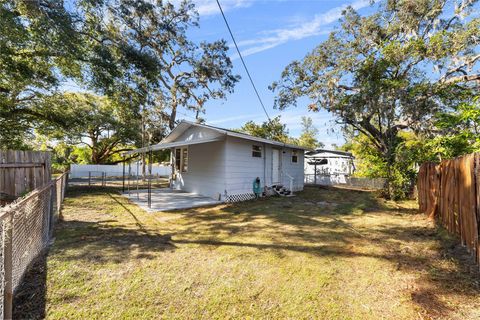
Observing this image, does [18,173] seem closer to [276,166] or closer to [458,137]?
[276,166]

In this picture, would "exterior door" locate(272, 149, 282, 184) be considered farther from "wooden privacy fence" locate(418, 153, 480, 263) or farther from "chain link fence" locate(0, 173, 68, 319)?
"chain link fence" locate(0, 173, 68, 319)

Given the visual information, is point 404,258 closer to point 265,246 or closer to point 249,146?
point 265,246

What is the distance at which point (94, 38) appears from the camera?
9641 mm

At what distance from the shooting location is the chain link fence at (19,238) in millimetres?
2275

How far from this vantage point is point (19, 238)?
9.68 ft

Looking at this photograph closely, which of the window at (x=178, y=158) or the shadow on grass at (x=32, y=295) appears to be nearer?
the shadow on grass at (x=32, y=295)

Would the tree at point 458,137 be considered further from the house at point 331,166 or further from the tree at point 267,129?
the tree at point 267,129

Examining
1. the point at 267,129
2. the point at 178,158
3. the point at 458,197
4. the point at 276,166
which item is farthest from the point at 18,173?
the point at 267,129

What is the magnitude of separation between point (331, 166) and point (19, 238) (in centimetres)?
2534

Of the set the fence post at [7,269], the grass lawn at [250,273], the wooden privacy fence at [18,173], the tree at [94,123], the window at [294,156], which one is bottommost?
the grass lawn at [250,273]

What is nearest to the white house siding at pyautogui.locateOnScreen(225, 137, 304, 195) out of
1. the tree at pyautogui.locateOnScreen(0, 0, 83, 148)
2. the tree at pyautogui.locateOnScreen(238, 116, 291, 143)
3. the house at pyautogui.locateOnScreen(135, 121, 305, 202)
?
the house at pyautogui.locateOnScreen(135, 121, 305, 202)

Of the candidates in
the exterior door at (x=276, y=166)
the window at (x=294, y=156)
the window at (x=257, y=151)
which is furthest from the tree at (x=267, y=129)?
the window at (x=257, y=151)

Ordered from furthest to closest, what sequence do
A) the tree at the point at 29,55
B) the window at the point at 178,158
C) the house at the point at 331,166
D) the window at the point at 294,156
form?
the house at the point at 331,166 → the window at the point at 294,156 → the window at the point at 178,158 → the tree at the point at 29,55

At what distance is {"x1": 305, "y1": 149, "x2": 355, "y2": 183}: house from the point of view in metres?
20.3
